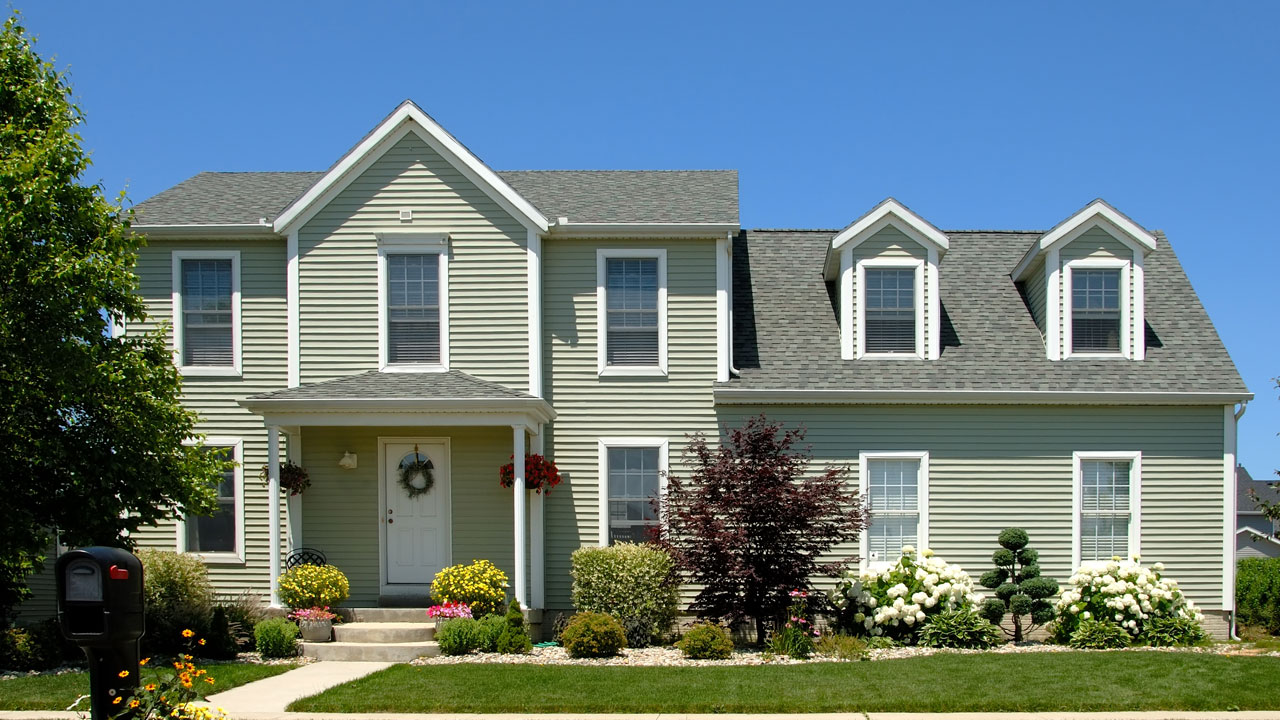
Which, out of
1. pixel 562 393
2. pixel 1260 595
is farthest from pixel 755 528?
pixel 1260 595

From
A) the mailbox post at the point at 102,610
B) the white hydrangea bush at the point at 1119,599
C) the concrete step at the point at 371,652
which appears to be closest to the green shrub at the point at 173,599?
the concrete step at the point at 371,652

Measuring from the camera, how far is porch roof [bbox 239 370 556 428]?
48.9 feet

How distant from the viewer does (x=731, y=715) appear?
1009cm

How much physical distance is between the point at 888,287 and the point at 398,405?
7.96 meters

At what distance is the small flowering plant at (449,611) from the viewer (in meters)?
14.4

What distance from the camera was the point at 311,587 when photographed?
49.0ft

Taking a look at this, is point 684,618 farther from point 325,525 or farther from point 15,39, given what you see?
point 15,39

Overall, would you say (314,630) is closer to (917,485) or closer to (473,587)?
(473,587)

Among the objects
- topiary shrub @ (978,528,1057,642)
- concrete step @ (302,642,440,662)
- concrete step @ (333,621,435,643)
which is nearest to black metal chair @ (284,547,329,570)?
concrete step @ (333,621,435,643)

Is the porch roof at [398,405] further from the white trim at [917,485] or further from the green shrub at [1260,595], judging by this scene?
the green shrub at [1260,595]

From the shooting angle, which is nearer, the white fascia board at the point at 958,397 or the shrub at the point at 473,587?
the shrub at the point at 473,587

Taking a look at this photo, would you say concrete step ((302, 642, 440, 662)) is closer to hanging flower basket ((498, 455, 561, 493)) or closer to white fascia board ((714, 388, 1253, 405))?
hanging flower basket ((498, 455, 561, 493))

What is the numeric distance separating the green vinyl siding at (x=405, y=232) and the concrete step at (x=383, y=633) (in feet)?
12.5

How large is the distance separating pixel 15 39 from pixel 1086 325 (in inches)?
622
